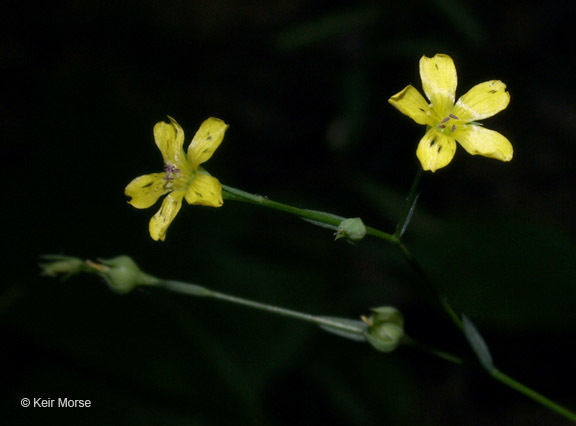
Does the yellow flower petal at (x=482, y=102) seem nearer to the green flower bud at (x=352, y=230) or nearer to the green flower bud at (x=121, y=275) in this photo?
the green flower bud at (x=352, y=230)

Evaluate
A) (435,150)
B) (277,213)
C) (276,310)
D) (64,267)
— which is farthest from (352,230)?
(277,213)

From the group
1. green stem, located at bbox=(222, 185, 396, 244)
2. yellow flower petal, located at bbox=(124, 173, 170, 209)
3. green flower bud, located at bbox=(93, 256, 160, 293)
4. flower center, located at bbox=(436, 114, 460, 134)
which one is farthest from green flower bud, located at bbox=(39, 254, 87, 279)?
flower center, located at bbox=(436, 114, 460, 134)

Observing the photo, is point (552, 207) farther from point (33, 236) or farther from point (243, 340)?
point (33, 236)

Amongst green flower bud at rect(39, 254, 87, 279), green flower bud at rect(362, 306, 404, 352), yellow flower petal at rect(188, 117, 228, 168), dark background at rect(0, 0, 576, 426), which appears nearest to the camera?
yellow flower petal at rect(188, 117, 228, 168)

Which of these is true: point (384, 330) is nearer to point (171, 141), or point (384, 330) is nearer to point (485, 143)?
point (485, 143)

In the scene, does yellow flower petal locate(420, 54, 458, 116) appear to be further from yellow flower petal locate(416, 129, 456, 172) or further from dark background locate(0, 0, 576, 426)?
dark background locate(0, 0, 576, 426)

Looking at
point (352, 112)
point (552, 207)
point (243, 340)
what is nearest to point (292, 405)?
point (243, 340)
